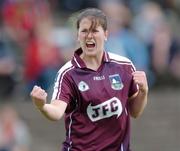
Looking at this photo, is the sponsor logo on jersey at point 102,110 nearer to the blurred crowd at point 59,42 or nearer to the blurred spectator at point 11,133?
the blurred crowd at point 59,42

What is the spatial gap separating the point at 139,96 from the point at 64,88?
0.62 meters

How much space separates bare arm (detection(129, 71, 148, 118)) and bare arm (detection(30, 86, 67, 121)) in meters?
0.58

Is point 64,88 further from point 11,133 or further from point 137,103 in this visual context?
point 11,133

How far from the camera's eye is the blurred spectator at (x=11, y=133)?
41.7 ft

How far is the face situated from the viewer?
7805 millimetres

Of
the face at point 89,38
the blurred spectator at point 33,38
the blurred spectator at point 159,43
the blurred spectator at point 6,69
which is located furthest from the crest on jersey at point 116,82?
the blurred spectator at point 159,43

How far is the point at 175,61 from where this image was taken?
14.1 m

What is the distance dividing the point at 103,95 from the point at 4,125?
5091 mm

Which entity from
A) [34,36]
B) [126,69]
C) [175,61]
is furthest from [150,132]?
[126,69]

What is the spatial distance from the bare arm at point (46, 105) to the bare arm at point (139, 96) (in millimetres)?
582

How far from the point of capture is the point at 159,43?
45.4 feet

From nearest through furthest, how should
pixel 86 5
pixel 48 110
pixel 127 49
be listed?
pixel 48 110 → pixel 127 49 → pixel 86 5

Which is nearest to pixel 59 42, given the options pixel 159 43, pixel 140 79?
pixel 159 43

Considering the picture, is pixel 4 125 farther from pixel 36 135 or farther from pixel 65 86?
pixel 65 86
